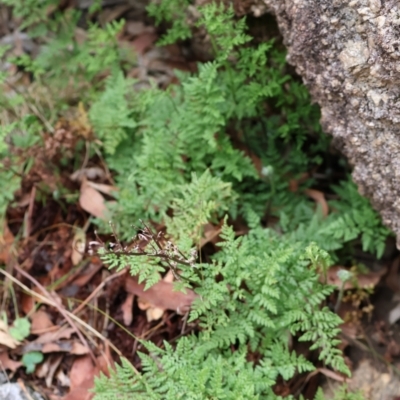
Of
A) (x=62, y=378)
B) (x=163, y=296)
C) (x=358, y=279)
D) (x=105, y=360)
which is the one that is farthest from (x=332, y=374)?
(x=62, y=378)

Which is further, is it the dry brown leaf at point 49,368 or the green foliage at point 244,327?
the dry brown leaf at point 49,368

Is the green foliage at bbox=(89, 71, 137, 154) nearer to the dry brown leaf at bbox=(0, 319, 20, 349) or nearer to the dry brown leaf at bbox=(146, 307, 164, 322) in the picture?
the dry brown leaf at bbox=(146, 307, 164, 322)

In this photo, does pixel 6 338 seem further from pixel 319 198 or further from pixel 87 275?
pixel 319 198

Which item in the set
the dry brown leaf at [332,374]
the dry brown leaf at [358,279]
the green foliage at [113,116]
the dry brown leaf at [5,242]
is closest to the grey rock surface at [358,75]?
the dry brown leaf at [358,279]

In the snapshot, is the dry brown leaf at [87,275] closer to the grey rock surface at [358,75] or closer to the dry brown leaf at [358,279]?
the dry brown leaf at [358,279]

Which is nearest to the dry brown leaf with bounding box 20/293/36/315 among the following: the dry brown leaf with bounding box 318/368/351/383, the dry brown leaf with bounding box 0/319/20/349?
the dry brown leaf with bounding box 0/319/20/349

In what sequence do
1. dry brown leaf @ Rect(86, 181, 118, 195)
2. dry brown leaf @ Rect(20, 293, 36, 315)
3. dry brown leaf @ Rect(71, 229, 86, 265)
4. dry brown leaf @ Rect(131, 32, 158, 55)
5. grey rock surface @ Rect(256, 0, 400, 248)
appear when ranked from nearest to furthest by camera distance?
grey rock surface @ Rect(256, 0, 400, 248) → dry brown leaf @ Rect(20, 293, 36, 315) → dry brown leaf @ Rect(71, 229, 86, 265) → dry brown leaf @ Rect(86, 181, 118, 195) → dry brown leaf @ Rect(131, 32, 158, 55)

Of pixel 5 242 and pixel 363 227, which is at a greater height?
pixel 363 227
